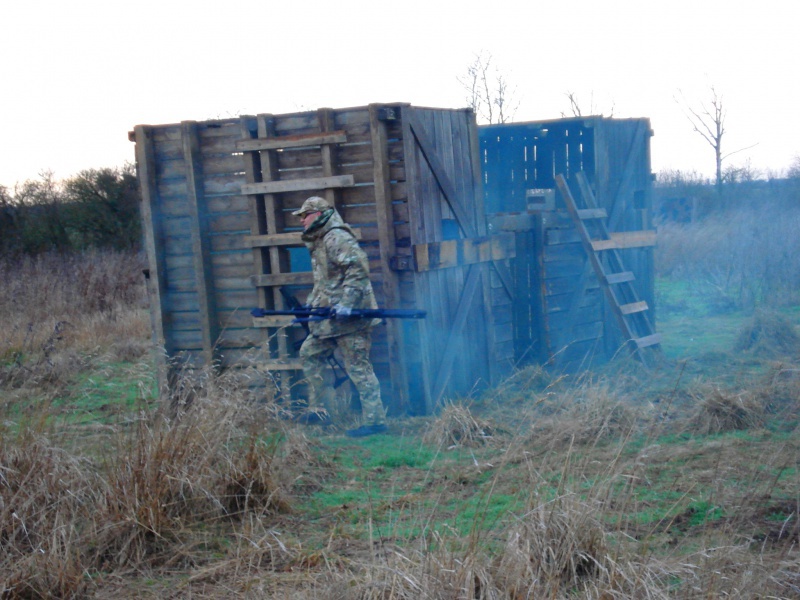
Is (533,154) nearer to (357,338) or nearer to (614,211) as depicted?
(614,211)

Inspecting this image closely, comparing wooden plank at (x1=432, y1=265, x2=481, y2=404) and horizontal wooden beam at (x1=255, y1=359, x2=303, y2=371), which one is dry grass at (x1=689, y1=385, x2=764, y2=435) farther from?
horizontal wooden beam at (x1=255, y1=359, x2=303, y2=371)

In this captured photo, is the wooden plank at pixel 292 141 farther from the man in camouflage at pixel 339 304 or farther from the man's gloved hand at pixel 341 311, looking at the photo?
the man's gloved hand at pixel 341 311

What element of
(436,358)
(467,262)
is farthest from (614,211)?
(436,358)

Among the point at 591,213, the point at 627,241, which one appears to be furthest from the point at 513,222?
the point at 627,241

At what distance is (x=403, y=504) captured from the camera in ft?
13.8

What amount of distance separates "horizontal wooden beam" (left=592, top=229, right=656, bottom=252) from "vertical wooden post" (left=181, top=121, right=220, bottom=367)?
4.49m

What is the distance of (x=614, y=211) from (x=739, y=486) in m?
6.57

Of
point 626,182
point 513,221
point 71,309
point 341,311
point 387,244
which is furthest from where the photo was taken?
point 71,309

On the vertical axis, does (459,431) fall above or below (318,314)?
below

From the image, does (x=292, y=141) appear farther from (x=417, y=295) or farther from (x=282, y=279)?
(x=417, y=295)

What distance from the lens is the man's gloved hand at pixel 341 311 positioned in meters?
7.16

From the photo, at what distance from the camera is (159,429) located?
4.82m

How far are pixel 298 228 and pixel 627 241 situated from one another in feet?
15.6

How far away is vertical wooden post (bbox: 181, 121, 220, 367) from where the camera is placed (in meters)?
8.15
